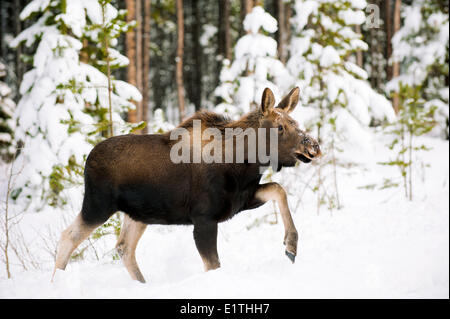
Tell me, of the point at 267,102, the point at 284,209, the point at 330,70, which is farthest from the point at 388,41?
the point at 284,209

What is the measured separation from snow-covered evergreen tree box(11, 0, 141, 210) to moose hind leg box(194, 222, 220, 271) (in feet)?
14.6

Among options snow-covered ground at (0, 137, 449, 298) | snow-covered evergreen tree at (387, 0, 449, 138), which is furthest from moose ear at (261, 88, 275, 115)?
snow-covered evergreen tree at (387, 0, 449, 138)

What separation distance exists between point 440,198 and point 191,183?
567 centimetres

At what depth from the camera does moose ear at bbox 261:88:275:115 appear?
3.96 metres

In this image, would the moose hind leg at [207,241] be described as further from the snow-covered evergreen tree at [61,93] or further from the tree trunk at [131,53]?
the tree trunk at [131,53]

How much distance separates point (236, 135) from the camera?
408 cm

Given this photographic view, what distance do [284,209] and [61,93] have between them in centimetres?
590

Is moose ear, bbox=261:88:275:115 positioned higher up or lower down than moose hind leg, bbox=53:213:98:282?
higher up

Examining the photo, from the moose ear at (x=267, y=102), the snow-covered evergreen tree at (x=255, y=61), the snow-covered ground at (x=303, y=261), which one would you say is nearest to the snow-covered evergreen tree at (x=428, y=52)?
the snow-covered evergreen tree at (x=255, y=61)

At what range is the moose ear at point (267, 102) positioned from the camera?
3957mm

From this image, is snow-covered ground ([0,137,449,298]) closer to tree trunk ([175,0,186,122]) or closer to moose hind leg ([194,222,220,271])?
moose hind leg ([194,222,220,271])

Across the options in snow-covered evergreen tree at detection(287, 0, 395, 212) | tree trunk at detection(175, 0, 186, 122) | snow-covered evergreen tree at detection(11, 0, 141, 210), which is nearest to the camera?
snow-covered evergreen tree at detection(11, 0, 141, 210)

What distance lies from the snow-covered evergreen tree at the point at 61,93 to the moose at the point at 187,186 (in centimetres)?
372
